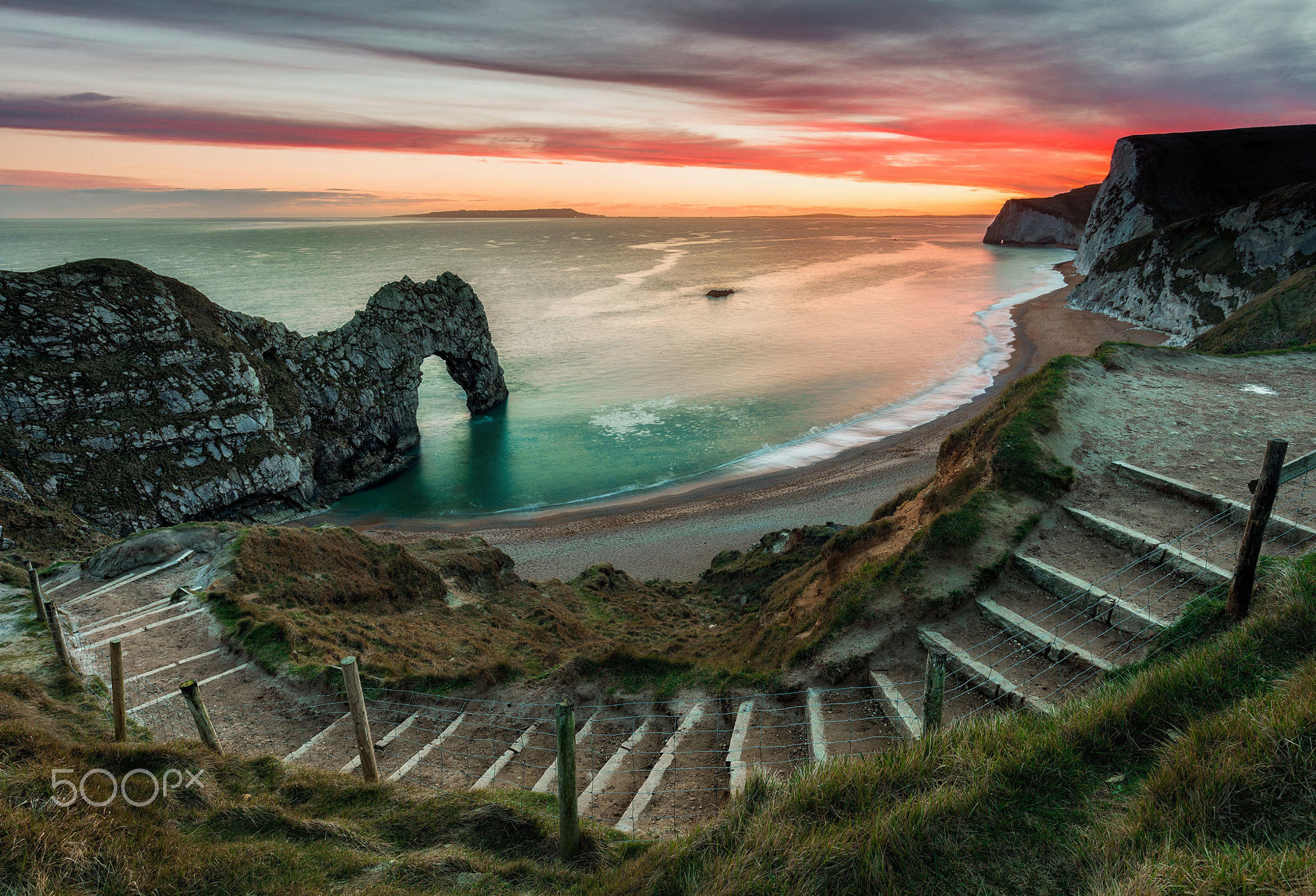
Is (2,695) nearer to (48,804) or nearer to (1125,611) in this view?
(48,804)

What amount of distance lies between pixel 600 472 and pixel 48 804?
32.8m

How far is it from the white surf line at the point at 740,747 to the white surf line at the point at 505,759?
2.80 meters

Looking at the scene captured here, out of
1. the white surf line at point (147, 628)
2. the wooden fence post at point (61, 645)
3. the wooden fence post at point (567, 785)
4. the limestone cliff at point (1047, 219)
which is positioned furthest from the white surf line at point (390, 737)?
the limestone cliff at point (1047, 219)

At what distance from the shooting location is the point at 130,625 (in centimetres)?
1230

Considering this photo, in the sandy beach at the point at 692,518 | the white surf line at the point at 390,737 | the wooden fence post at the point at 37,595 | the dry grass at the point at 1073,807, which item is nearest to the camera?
the dry grass at the point at 1073,807

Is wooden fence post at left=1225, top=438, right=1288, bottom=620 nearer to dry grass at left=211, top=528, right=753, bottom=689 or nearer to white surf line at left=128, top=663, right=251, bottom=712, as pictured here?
dry grass at left=211, top=528, right=753, bottom=689

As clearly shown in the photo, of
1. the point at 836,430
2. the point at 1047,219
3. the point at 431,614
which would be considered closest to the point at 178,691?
the point at 431,614

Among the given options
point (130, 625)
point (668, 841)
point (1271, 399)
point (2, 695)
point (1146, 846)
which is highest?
point (1271, 399)

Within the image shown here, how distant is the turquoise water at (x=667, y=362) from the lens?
3831 centimetres

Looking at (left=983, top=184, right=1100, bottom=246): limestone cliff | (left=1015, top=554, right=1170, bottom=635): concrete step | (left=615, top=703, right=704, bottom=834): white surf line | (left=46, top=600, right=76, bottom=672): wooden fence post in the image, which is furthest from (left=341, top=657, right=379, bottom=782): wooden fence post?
(left=983, top=184, right=1100, bottom=246): limestone cliff

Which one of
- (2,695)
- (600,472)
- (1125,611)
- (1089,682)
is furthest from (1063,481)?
(600,472)

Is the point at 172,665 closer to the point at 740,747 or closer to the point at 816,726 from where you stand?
the point at 740,747

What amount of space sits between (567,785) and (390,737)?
4.98 m

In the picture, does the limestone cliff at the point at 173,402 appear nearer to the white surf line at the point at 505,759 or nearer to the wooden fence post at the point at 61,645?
the wooden fence post at the point at 61,645
